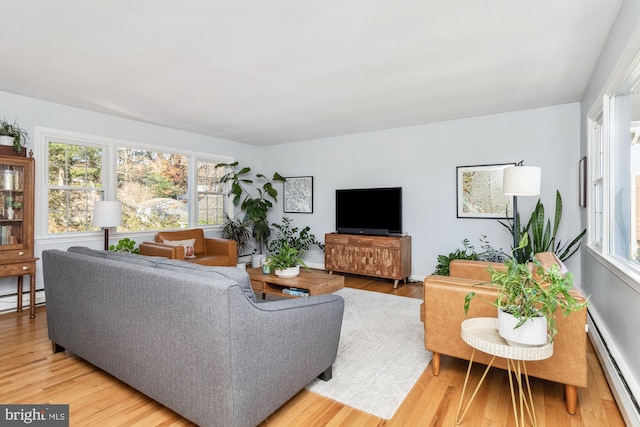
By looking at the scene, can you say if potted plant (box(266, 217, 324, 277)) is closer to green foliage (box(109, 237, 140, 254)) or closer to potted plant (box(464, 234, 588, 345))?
green foliage (box(109, 237, 140, 254))

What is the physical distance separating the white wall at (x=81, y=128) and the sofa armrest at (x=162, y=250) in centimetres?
51

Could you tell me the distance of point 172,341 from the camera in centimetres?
170

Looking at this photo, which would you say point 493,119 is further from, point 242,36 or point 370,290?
point 242,36

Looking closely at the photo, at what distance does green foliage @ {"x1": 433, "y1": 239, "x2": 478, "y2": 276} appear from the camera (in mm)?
4445

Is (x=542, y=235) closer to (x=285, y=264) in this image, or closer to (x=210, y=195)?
(x=285, y=264)

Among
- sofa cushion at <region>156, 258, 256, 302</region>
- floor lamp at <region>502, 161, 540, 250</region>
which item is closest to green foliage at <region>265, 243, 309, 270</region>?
sofa cushion at <region>156, 258, 256, 302</region>

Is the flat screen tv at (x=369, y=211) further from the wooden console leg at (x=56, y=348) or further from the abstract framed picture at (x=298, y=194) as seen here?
the wooden console leg at (x=56, y=348)

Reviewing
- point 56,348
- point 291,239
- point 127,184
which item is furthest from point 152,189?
point 56,348

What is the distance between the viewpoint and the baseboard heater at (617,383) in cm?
171

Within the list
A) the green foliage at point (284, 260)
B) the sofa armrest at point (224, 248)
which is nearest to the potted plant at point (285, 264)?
the green foliage at point (284, 260)

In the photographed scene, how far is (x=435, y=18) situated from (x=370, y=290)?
11.0ft

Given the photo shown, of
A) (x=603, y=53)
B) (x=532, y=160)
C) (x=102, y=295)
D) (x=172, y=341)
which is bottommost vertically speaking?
(x=172, y=341)

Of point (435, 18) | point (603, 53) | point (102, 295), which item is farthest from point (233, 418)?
point (603, 53)

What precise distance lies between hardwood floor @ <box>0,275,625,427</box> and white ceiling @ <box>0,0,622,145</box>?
2.35m
